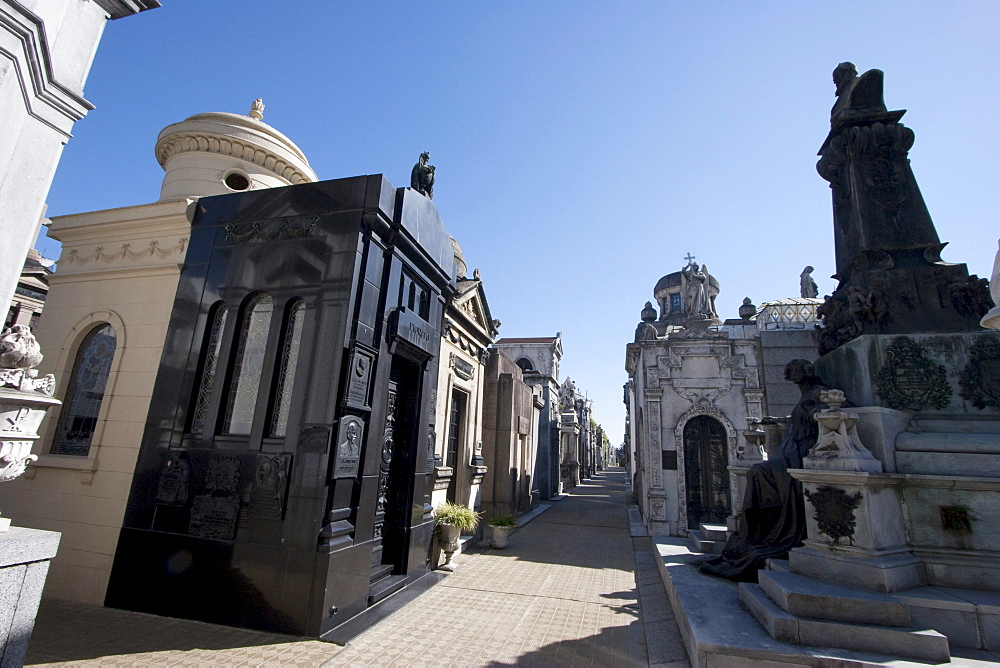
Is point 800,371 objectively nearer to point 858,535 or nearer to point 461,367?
point 858,535

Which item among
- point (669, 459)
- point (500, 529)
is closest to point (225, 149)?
point (500, 529)

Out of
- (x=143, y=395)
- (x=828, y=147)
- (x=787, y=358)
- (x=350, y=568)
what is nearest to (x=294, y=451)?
(x=350, y=568)

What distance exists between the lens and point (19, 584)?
9.30ft

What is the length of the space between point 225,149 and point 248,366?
517cm

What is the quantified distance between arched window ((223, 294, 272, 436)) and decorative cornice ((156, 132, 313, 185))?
4187 mm

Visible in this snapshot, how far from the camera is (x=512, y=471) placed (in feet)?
45.1

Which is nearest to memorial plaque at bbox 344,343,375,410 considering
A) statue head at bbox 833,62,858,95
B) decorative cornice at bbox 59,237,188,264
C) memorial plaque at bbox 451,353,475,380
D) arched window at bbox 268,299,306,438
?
arched window at bbox 268,299,306,438

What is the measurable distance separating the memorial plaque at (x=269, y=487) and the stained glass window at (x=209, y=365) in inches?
50.0

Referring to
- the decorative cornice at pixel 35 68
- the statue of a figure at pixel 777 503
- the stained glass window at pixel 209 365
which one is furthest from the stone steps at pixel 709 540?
the decorative cornice at pixel 35 68

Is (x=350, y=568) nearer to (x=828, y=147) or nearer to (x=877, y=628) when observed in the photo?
(x=877, y=628)

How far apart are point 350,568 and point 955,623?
580cm

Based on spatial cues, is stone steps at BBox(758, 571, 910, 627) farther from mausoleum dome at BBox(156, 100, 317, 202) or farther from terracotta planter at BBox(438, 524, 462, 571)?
mausoleum dome at BBox(156, 100, 317, 202)

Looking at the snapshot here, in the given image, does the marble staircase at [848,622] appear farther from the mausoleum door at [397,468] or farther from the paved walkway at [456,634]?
the mausoleum door at [397,468]

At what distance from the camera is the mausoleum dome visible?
868 cm
